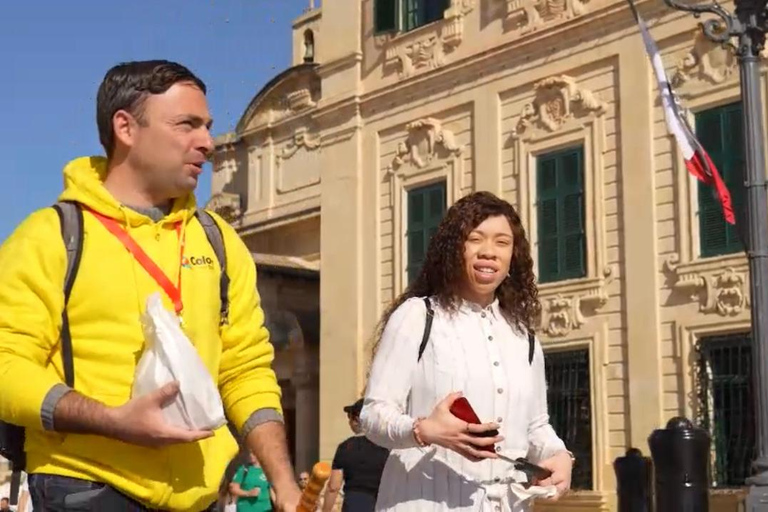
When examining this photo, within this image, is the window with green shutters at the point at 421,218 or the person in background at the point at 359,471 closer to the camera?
the person in background at the point at 359,471

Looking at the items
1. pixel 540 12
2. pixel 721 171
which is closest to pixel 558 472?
pixel 721 171

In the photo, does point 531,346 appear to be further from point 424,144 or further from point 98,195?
point 424,144

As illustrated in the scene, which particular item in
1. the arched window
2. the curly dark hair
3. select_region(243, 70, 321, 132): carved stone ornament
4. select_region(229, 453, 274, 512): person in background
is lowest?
select_region(229, 453, 274, 512): person in background

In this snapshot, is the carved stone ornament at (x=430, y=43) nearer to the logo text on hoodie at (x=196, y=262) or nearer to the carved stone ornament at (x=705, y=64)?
the carved stone ornament at (x=705, y=64)

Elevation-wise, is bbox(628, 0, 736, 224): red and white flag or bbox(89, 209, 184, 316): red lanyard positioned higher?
bbox(628, 0, 736, 224): red and white flag

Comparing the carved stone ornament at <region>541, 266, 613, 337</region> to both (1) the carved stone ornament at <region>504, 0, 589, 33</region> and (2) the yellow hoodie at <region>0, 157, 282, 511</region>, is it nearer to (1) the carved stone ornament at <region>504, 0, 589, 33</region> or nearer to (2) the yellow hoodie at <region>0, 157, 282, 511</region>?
(1) the carved stone ornament at <region>504, 0, 589, 33</region>

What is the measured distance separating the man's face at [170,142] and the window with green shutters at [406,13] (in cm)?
1744

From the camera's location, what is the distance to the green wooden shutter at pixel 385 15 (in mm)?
21375

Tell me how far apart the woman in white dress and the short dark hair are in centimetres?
143

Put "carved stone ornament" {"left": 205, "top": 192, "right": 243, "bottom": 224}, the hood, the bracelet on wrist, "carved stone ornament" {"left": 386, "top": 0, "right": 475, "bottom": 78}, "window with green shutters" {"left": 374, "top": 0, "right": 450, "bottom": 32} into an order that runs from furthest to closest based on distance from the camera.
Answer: "carved stone ornament" {"left": 205, "top": 192, "right": 243, "bottom": 224}
"window with green shutters" {"left": 374, "top": 0, "right": 450, "bottom": 32}
"carved stone ornament" {"left": 386, "top": 0, "right": 475, "bottom": 78}
the bracelet on wrist
the hood

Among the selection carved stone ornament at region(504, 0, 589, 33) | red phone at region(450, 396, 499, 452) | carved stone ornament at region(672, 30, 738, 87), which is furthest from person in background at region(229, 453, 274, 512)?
red phone at region(450, 396, 499, 452)

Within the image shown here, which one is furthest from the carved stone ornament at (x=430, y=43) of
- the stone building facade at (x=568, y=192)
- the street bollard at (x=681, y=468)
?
the street bollard at (x=681, y=468)

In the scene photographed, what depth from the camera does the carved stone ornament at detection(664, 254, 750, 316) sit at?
16.0 m

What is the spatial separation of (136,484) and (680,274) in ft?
47.1
